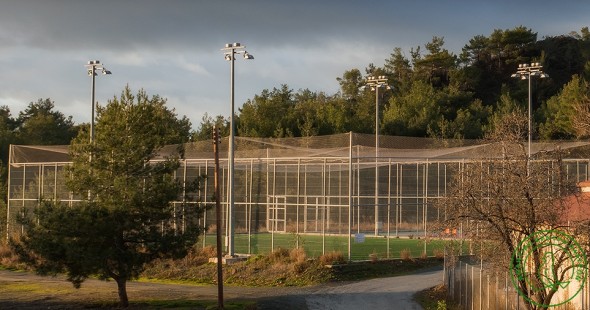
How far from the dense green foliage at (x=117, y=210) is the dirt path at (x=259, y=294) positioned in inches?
74.8

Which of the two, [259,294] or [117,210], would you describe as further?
[259,294]

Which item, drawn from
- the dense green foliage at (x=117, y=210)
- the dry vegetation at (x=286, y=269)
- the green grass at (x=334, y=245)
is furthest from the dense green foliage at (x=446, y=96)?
the dense green foliage at (x=117, y=210)

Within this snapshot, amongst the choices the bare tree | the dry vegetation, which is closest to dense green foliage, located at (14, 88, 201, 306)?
the dry vegetation

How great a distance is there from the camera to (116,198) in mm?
24359

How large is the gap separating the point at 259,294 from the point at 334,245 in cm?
1302

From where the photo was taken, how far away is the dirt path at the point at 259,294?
23984 millimetres

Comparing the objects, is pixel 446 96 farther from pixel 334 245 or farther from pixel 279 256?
pixel 279 256

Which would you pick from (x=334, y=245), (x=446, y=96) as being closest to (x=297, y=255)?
(x=334, y=245)

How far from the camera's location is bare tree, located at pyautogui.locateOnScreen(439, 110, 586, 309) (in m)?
15.5

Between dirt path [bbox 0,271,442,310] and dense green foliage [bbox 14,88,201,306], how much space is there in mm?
1901

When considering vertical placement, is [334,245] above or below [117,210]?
below

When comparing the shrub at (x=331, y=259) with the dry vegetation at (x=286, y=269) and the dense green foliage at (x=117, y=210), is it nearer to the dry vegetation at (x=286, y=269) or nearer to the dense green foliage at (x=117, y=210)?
the dry vegetation at (x=286, y=269)

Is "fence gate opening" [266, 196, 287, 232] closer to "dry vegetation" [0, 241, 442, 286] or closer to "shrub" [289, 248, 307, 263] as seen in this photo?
"shrub" [289, 248, 307, 263]

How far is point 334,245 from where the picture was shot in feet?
127
